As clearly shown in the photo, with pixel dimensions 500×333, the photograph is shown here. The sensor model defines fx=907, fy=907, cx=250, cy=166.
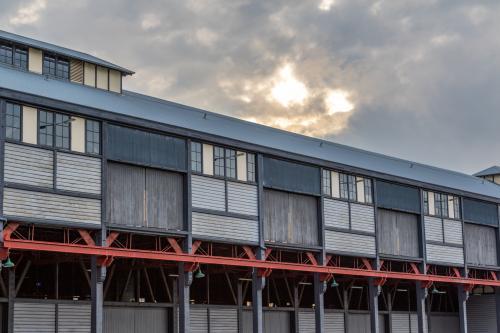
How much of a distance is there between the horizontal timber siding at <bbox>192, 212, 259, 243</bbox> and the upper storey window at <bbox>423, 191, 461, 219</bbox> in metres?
19.3

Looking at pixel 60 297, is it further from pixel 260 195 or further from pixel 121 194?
pixel 260 195

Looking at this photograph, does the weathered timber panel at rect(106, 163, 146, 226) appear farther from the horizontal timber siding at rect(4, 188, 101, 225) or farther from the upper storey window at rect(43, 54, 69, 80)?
the upper storey window at rect(43, 54, 69, 80)

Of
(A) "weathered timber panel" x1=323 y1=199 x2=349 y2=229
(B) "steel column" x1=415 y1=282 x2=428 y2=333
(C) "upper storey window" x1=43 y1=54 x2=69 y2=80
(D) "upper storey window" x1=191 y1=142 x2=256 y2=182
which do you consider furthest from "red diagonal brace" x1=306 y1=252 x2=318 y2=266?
(C) "upper storey window" x1=43 y1=54 x2=69 y2=80

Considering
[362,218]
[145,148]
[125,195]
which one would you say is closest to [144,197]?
[125,195]

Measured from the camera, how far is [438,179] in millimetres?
74000

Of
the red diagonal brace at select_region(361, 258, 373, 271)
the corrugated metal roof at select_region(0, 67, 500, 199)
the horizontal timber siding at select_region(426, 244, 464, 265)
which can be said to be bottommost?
the red diagonal brace at select_region(361, 258, 373, 271)

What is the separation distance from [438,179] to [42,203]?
41.4 m

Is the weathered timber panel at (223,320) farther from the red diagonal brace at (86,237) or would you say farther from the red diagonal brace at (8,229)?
the red diagonal brace at (8,229)

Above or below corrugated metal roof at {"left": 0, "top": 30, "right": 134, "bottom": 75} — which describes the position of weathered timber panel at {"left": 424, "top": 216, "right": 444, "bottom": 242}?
below

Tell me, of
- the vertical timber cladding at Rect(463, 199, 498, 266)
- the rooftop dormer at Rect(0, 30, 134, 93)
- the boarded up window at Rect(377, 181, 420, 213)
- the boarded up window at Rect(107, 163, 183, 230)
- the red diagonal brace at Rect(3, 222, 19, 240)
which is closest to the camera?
the red diagonal brace at Rect(3, 222, 19, 240)

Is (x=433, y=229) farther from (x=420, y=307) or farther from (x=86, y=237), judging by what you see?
(x=86, y=237)

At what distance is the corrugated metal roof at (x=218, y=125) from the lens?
48406 mm

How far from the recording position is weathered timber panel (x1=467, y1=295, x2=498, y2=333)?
7956cm

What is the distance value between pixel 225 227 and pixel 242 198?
2.30 m
